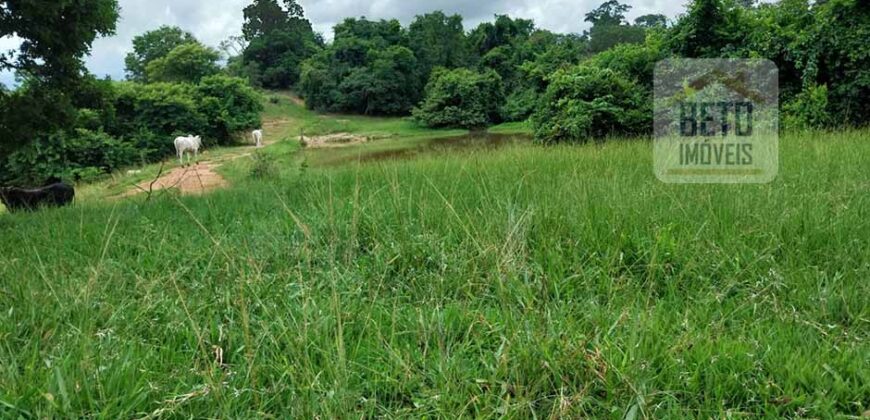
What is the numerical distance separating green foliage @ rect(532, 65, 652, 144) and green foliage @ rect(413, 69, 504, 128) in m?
19.5

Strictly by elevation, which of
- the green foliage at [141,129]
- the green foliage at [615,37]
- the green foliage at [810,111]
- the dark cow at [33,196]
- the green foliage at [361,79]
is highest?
the green foliage at [615,37]

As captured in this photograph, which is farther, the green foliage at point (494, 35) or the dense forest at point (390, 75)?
the green foliage at point (494, 35)

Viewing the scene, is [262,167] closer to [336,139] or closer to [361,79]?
[336,139]

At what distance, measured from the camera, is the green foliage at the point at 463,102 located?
96.1ft

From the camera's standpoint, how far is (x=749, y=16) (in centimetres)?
897

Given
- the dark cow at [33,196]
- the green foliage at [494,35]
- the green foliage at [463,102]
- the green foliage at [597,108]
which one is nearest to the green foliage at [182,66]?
the green foliage at [463,102]

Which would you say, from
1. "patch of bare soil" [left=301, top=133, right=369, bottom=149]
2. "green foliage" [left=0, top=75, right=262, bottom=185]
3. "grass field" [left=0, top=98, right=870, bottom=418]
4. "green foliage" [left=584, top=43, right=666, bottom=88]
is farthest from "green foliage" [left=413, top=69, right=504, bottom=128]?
"grass field" [left=0, top=98, right=870, bottom=418]

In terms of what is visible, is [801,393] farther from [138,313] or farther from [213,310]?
[138,313]

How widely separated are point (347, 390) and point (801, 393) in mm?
1215

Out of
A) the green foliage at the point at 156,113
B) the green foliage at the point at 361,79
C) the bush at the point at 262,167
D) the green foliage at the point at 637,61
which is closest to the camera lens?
the bush at the point at 262,167

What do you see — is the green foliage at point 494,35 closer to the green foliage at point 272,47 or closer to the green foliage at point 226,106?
the green foliage at point 272,47

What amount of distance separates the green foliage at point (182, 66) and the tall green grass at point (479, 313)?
31.1 metres

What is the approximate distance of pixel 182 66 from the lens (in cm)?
3000

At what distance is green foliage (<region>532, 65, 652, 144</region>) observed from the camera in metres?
9.27
